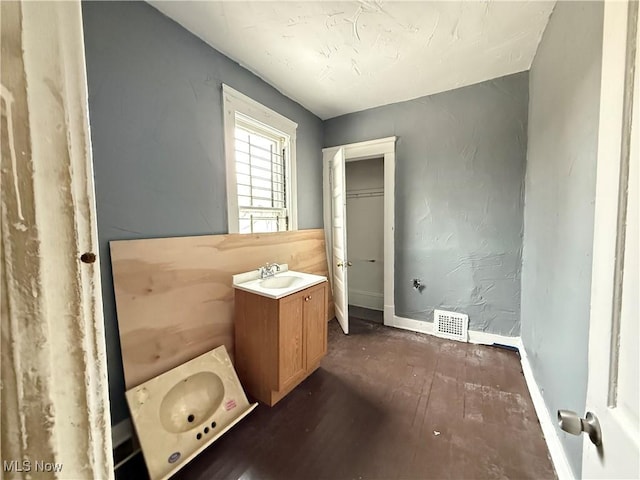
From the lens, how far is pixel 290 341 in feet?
6.02

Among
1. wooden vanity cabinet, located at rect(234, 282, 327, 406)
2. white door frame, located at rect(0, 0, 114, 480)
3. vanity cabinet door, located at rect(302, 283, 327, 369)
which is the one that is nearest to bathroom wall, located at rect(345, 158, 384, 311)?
vanity cabinet door, located at rect(302, 283, 327, 369)

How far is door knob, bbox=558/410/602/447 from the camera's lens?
1.72 ft

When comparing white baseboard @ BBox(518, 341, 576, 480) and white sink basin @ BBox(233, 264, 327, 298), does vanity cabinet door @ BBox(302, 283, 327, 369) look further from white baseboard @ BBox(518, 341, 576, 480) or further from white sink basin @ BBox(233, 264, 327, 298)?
white baseboard @ BBox(518, 341, 576, 480)

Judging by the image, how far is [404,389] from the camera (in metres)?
1.95

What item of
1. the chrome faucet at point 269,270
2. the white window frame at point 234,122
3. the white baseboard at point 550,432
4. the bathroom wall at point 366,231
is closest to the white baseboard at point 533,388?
the white baseboard at point 550,432

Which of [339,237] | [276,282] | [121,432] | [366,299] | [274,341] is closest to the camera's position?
[121,432]

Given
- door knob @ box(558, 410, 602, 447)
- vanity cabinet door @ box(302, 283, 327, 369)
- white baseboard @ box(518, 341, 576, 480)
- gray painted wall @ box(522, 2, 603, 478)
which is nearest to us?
door knob @ box(558, 410, 602, 447)

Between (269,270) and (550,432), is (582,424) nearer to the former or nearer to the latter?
(550,432)

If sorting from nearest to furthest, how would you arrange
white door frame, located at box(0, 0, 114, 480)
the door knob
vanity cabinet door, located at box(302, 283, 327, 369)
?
white door frame, located at box(0, 0, 114, 480) < the door knob < vanity cabinet door, located at box(302, 283, 327, 369)

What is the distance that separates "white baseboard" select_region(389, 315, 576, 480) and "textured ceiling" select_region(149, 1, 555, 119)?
2.46 metres

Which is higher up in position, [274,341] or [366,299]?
[274,341]

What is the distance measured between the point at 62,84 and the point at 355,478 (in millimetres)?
1765

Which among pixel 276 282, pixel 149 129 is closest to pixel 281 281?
pixel 276 282

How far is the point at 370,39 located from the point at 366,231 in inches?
97.1
